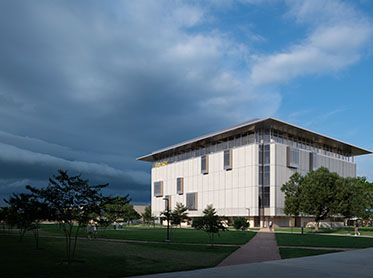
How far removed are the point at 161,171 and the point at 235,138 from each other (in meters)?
31.8

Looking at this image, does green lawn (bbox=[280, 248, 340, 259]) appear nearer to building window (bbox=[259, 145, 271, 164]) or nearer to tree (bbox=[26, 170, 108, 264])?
tree (bbox=[26, 170, 108, 264])

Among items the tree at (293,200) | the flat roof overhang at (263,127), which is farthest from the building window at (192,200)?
the tree at (293,200)

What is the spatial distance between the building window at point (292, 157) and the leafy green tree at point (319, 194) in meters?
21.6

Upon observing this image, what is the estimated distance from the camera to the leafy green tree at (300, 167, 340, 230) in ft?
195

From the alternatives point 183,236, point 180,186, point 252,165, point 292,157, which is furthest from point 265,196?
point 183,236

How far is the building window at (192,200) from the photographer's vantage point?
9862 centimetres

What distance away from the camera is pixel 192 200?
9969cm

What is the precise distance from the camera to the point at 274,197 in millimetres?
81000

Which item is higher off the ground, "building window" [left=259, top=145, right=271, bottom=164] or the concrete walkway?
"building window" [left=259, top=145, right=271, bottom=164]

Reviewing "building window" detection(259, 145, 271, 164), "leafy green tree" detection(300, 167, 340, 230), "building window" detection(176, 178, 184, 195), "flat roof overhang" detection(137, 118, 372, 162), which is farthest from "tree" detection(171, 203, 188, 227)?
"building window" detection(176, 178, 184, 195)

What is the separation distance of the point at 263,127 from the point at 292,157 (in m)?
9.13

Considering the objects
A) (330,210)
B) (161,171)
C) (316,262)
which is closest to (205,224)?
(316,262)

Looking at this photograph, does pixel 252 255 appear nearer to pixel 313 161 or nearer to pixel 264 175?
pixel 264 175

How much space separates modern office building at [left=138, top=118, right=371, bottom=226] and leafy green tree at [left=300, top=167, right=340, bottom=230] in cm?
2008
